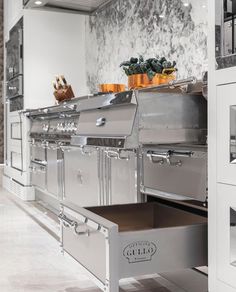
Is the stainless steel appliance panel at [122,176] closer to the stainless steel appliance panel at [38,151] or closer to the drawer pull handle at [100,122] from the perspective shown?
the drawer pull handle at [100,122]

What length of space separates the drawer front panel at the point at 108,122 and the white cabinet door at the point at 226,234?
1.39 ft

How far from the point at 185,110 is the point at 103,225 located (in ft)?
1.81

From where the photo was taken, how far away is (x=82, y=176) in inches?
131

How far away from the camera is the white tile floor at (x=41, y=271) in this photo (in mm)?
2252

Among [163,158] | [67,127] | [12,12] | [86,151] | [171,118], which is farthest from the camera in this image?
[12,12]

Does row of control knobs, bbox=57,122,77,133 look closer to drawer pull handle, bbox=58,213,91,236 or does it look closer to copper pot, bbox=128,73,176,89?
copper pot, bbox=128,73,176,89

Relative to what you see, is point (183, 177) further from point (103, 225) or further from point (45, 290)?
point (45, 290)

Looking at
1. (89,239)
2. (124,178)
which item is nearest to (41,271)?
(124,178)

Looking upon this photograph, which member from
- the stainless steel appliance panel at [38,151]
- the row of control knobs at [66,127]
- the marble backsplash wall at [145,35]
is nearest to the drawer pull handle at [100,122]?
the marble backsplash wall at [145,35]

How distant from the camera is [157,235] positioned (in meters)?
1.62

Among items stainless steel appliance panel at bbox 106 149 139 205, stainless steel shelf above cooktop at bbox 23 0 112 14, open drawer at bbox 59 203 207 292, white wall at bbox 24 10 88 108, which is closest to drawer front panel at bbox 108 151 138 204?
stainless steel appliance panel at bbox 106 149 139 205

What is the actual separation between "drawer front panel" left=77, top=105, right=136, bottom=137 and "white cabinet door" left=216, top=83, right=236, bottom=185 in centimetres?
34

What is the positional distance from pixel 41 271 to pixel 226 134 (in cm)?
150

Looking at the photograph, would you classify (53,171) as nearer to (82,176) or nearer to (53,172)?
(53,172)
